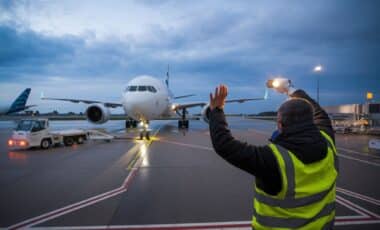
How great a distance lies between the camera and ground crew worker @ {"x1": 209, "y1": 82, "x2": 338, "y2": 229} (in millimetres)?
1896

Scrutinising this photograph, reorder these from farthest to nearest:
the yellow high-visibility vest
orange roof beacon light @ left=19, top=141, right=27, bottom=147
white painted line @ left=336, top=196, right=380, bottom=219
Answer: orange roof beacon light @ left=19, top=141, right=27, bottom=147
white painted line @ left=336, top=196, right=380, bottom=219
the yellow high-visibility vest

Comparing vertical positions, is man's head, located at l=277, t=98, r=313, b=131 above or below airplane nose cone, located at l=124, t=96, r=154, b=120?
below

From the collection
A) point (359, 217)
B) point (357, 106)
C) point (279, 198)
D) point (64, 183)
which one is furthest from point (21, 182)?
point (357, 106)

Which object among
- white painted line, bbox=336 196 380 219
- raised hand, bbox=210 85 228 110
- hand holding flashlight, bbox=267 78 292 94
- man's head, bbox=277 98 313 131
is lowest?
white painted line, bbox=336 196 380 219

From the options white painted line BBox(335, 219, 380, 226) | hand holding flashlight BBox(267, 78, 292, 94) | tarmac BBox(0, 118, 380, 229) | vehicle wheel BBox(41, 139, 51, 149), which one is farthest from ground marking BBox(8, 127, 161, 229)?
vehicle wheel BBox(41, 139, 51, 149)

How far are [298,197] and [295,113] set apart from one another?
63cm

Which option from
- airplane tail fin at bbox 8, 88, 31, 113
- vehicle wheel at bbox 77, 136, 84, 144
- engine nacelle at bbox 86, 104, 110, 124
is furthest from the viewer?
airplane tail fin at bbox 8, 88, 31, 113

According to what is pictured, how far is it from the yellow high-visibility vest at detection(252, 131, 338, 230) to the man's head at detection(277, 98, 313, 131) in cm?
25

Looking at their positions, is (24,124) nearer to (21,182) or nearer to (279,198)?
(21,182)

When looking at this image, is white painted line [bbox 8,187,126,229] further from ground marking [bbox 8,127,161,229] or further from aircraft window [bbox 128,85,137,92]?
A: aircraft window [bbox 128,85,137,92]

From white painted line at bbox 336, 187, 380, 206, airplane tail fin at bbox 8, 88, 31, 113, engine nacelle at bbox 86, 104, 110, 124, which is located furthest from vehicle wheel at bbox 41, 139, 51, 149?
airplane tail fin at bbox 8, 88, 31, 113

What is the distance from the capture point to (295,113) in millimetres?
2066

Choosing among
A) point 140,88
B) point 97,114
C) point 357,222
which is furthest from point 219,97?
point 97,114

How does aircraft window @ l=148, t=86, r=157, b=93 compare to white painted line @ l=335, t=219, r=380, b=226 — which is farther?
aircraft window @ l=148, t=86, r=157, b=93
